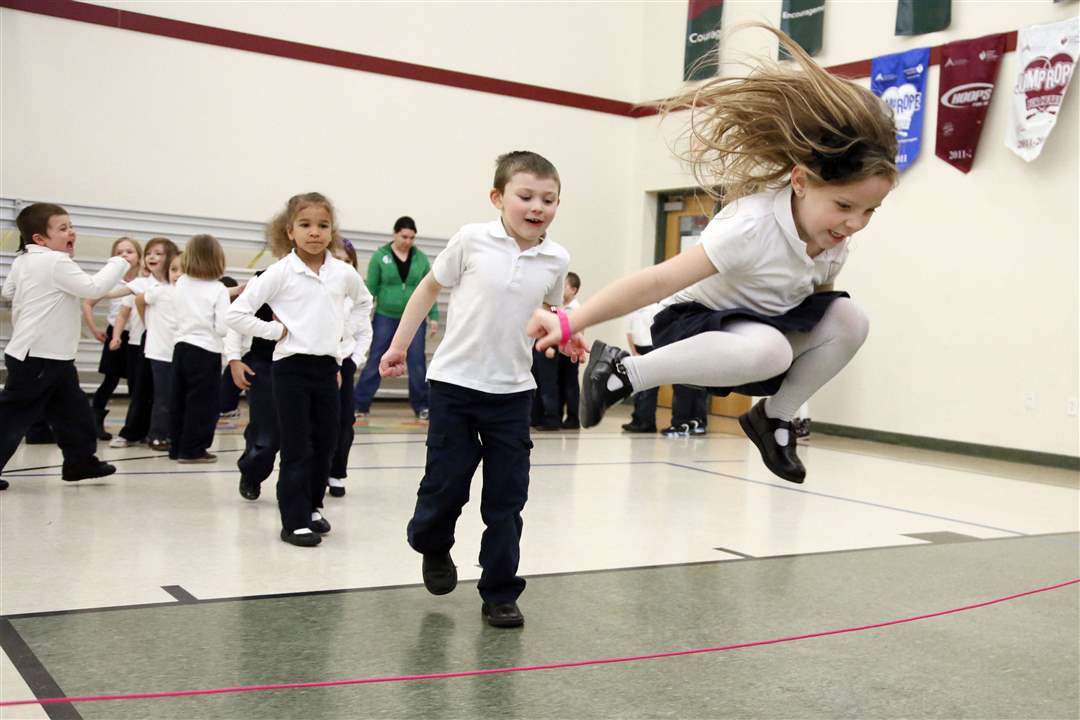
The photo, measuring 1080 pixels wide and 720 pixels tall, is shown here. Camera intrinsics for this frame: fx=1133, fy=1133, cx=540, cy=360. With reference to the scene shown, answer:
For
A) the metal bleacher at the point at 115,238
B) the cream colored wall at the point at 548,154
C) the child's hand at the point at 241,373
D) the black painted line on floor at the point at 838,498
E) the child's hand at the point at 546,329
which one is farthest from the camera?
the metal bleacher at the point at 115,238

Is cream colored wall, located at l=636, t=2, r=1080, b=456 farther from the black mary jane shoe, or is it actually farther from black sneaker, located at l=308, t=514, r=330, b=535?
the black mary jane shoe

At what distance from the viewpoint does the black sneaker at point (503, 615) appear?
11.1 feet

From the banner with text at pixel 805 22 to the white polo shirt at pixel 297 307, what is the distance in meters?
6.46

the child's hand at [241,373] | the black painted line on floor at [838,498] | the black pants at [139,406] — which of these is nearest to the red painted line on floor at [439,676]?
the black painted line on floor at [838,498]

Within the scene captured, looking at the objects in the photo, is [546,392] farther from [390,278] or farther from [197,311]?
[197,311]

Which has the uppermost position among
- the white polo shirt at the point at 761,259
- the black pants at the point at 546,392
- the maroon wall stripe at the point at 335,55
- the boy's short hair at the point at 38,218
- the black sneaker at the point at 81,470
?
the maroon wall stripe at the point at 335,55

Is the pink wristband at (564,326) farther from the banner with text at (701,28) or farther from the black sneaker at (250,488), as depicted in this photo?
the banner with text at (701,28)

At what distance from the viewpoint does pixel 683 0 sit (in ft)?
37.2

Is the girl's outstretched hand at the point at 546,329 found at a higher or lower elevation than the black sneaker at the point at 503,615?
higher

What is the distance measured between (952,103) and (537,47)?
14.1 ft

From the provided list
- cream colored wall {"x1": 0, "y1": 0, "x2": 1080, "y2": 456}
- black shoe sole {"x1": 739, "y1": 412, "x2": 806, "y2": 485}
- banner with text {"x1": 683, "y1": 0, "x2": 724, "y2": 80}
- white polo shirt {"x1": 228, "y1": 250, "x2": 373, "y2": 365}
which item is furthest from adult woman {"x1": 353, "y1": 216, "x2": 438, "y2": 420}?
black shoe sole {"x1": 739, "y1": 412, "x2": 806, "y2": 485}

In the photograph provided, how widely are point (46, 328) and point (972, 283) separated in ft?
22.0

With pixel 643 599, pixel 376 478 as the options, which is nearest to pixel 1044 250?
pixel 376 478

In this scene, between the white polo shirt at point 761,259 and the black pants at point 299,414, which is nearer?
the white polo shirt at point 761,259
